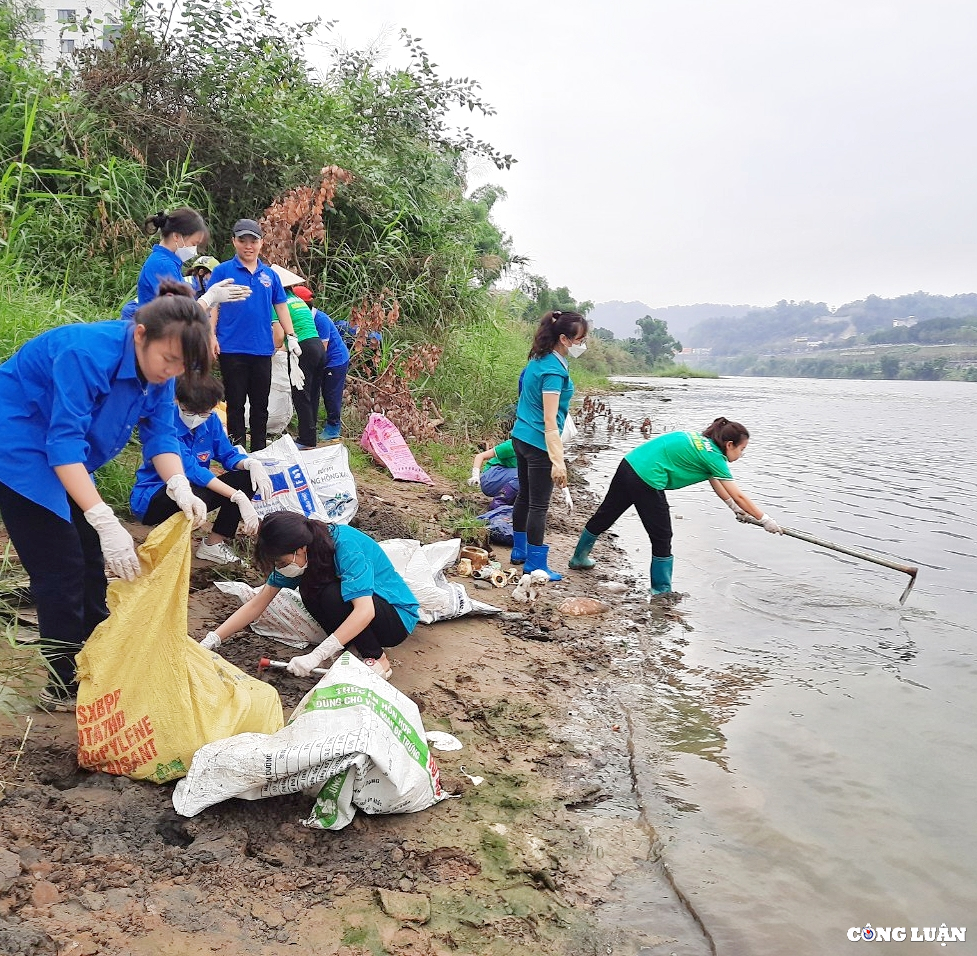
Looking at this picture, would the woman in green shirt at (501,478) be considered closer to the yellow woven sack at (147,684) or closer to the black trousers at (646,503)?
the black trousers at (646,503)

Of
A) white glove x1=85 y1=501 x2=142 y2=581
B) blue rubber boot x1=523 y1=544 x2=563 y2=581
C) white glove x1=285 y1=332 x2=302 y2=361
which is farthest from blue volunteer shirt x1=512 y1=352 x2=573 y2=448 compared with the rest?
white glove x1=85 y1=501 x2=142 y2=581

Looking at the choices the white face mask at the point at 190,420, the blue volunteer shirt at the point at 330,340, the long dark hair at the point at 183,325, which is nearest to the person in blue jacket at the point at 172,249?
the white face mask at the point at 190,420

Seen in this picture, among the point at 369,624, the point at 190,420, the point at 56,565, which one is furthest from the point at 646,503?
the point at 56,565

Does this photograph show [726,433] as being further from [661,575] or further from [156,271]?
[156,271]

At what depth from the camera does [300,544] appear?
285 cm

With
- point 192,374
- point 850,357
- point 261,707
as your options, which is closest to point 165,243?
point 192,374

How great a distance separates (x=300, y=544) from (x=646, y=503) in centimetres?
275

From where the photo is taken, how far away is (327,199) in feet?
23.2

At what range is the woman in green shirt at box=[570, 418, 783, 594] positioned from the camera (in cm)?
482

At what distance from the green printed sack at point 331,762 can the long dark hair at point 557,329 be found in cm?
295

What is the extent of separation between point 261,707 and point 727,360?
137 m

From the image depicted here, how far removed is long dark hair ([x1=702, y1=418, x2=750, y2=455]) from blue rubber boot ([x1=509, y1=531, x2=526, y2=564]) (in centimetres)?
142

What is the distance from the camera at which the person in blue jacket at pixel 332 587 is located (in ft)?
9.41

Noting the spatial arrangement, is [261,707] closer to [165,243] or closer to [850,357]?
[165,243]
